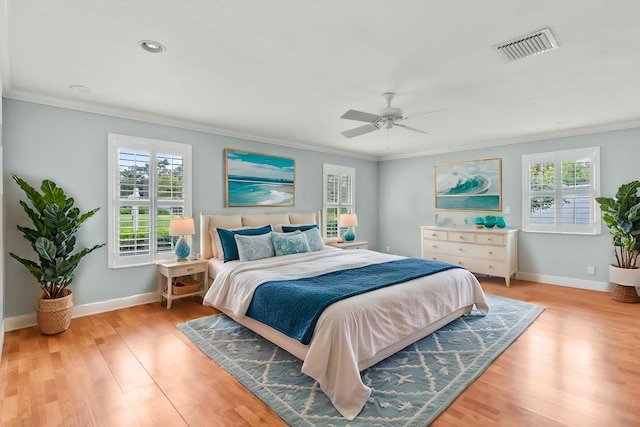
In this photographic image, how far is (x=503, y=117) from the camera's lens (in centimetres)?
431

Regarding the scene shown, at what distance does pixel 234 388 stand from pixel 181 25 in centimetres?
259

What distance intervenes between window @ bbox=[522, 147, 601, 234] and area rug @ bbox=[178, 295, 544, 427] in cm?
227

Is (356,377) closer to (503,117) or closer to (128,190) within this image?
(128,190)

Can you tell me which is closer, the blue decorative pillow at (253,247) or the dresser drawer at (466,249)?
the blue decorative pillow at (253,247)

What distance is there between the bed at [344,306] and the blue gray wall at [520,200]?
2432mm

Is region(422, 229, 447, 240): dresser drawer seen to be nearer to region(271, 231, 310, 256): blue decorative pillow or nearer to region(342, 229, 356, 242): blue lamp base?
region(342, 229, 356, 242): blue lamp base

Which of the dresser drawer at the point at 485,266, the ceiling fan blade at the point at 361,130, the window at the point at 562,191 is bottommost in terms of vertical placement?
the dresser drawer at the point at 485,266

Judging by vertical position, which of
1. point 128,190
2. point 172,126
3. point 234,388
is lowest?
point 234,388

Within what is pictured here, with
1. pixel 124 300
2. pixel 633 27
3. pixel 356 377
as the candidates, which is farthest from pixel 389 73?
pixel 124 300

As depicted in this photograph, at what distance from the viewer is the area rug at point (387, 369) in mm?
2100

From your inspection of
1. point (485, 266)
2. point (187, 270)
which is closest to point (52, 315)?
point (187, 270)

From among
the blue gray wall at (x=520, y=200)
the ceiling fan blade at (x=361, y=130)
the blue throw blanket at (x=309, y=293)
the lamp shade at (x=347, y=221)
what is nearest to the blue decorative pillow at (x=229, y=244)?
the blue throw blanket at (x=309, y=293)

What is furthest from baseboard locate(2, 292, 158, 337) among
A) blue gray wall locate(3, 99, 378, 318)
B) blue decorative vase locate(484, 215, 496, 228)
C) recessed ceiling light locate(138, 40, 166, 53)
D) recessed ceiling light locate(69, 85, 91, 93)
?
blue decorative vase locate(484, 215, 496, 228)

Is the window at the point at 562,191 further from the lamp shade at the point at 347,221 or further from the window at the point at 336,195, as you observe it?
the window at the point at 336,195
